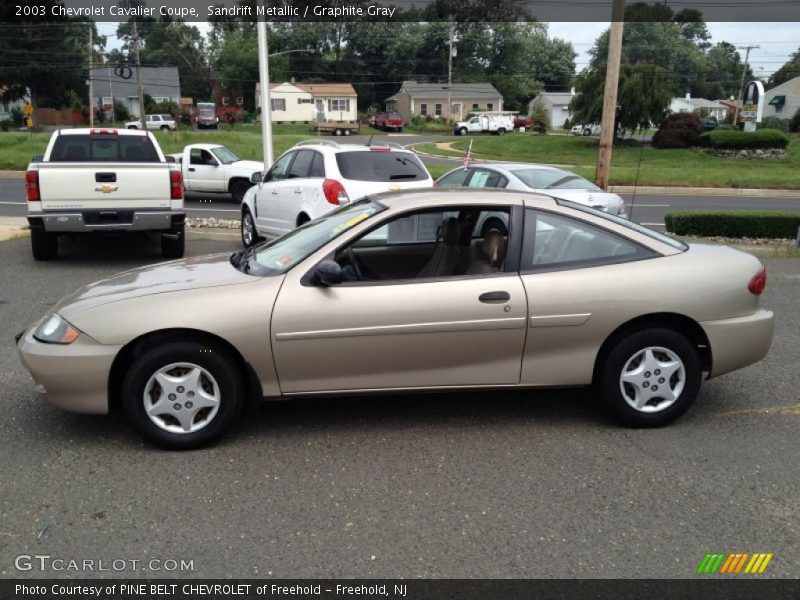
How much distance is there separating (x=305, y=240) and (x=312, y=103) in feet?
254

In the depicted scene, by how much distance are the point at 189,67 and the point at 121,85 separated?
72.4ft

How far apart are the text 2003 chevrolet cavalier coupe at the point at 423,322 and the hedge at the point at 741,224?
9398 millimetres

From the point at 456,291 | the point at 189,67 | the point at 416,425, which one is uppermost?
the point at 189,67

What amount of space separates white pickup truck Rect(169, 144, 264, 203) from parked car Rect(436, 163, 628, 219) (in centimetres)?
906

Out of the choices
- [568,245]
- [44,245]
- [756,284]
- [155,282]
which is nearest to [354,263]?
[155,282]

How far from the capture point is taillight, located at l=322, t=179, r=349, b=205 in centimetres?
891

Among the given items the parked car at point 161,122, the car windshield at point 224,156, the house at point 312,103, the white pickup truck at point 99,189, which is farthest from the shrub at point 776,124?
the white pickup truck at point 99,189

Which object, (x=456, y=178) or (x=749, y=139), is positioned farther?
(x=749, y=139)

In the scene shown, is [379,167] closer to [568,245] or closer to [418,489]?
[568,245]

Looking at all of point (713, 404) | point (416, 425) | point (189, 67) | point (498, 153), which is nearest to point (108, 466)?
point (416, 425)

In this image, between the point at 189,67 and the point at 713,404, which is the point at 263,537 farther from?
the point at 189,67

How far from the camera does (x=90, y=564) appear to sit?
3.10 meters

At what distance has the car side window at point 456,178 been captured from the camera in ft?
40.8

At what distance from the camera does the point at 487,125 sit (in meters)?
63.6
